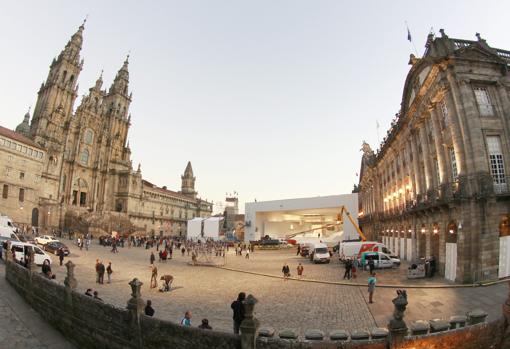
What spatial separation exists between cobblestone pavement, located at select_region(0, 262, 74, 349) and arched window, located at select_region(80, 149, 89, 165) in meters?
71.9

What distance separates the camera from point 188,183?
489 feet

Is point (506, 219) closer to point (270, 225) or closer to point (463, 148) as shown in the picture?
point (463, 148)

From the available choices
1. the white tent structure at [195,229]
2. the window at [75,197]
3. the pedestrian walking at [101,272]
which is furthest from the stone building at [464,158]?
the window at [75,197]

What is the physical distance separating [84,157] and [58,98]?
16.1m

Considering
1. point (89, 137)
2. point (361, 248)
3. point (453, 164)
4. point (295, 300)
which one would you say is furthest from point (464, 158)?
point (89, 137)

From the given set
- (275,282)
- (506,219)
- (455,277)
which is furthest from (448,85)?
(275,282)

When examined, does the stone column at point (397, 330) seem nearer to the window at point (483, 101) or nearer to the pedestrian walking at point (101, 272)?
the pedestrian walking at point (101, 272)

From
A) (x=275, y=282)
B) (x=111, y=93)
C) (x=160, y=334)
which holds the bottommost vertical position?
(x=275, y=282)

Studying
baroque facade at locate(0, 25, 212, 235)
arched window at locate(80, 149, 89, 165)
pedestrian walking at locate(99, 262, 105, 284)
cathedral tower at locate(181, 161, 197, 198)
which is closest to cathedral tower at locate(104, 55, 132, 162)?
baroque facade at locate(0, 25, 212, 235)

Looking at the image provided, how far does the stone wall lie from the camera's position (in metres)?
7.48

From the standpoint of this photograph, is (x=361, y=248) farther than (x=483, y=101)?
Yes

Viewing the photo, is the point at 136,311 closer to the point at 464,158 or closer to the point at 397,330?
the point at 397,330

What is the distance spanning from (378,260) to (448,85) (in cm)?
1623

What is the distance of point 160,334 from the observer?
9164 mm
